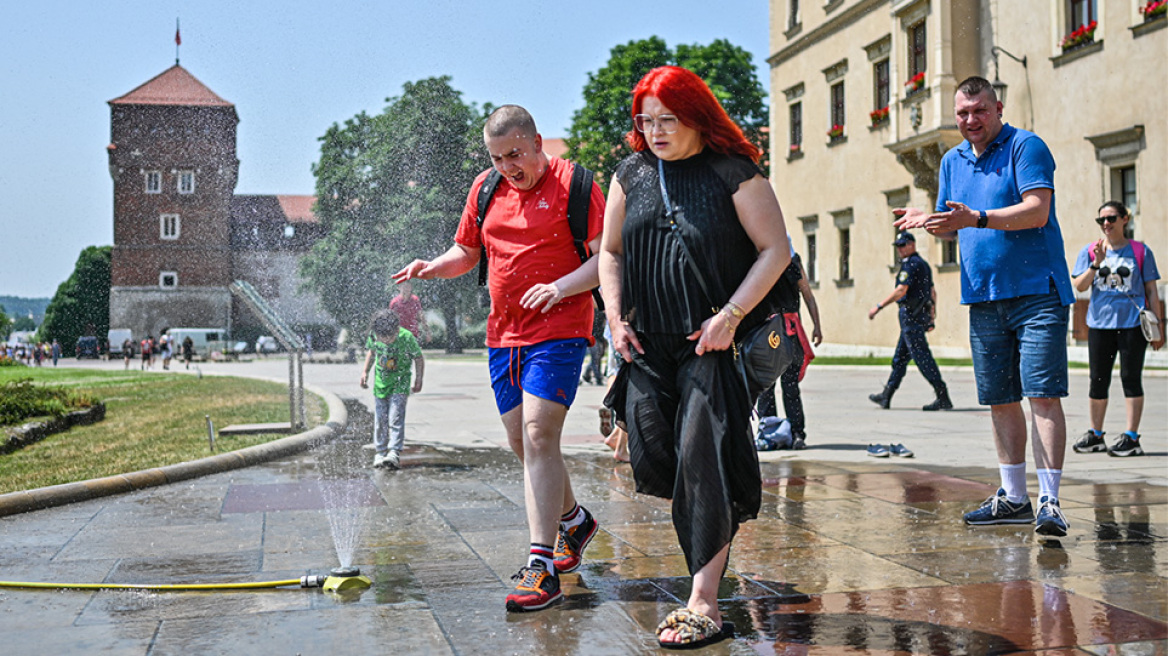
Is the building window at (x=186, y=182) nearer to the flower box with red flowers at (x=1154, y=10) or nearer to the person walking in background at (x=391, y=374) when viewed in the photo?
the flower box with red flowers at (x=1154, y=10)

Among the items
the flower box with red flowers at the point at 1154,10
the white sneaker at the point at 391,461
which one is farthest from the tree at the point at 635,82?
the white sneaker at the point at 391,461

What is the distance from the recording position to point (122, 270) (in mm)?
82250

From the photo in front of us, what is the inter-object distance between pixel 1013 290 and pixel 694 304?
2.16 metres

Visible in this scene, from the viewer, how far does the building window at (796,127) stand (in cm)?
3831

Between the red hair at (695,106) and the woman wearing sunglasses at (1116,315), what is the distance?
5462 millimetres

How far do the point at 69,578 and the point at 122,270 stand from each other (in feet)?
276

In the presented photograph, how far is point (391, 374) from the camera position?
8758 millimetres

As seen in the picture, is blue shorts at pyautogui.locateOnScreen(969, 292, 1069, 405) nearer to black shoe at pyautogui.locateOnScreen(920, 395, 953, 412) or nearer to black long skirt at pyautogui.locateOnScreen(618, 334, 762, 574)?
black long skirt at pyautogui.locateOnScreen(618, 334, 762, 574)

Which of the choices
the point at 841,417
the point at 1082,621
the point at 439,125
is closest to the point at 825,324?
the point at 439,125

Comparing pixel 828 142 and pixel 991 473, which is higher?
pixel 828 142

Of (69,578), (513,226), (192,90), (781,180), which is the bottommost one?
(69,578)

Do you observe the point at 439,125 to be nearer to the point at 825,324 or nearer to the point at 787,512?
the point at 825,324

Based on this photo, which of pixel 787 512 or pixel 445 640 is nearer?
pixel 445 640

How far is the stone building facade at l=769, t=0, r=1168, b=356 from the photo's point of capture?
910 inches
